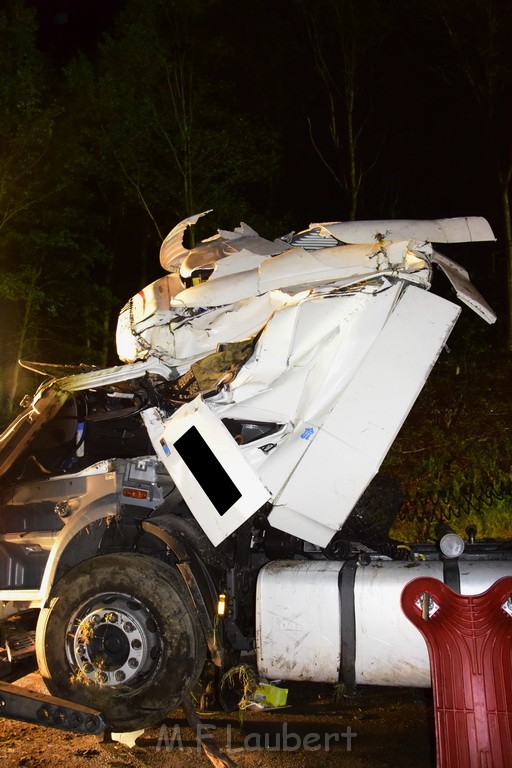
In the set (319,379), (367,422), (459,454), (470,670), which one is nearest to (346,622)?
(470,670)

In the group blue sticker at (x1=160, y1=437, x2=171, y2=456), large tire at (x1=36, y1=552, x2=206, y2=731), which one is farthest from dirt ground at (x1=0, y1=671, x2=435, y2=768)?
blue sticker at (x1=160, y1=437, x2=171, y2=456)

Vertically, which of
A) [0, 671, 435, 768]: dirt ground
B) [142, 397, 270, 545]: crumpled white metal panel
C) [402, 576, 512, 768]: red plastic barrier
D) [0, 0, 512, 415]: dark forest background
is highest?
[0, 0, 512, 415]: dark forest background

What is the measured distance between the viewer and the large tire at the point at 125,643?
4.16 metres

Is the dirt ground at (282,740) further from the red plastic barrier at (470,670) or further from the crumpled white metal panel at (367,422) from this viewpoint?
the crumpled white metal panel at (367,422)

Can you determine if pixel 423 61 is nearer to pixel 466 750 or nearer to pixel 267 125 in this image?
pixel 267 125

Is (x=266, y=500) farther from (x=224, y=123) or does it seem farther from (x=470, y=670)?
(x=224, y=123)

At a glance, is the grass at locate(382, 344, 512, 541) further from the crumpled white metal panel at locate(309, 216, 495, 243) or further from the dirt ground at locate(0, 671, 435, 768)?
the crumpled white metal panel at locate(309, 216, 495, 243)

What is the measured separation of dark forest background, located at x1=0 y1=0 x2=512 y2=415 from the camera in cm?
1619

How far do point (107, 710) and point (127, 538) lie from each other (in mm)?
1049

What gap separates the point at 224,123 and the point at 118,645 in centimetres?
1591

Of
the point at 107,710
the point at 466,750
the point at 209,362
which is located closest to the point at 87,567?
the point at 107,710

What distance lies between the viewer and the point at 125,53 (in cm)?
1803

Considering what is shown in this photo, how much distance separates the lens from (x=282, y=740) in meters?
4.29

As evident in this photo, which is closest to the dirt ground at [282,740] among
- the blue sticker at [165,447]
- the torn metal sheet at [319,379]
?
the torn metal sheet at [319,379]
